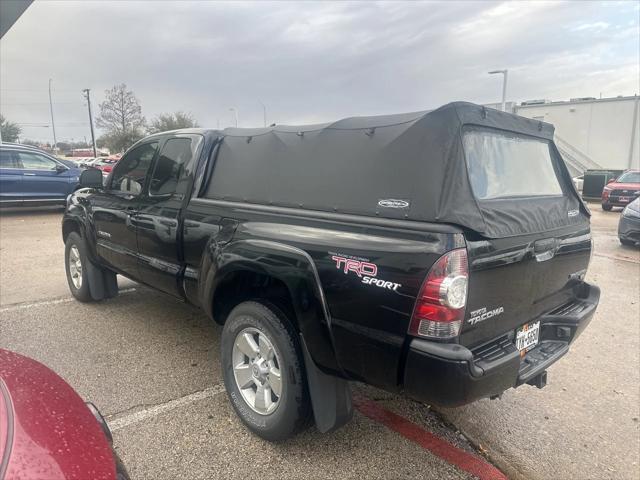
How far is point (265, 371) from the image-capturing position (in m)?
2.85

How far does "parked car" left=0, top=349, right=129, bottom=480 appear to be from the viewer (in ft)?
4.16

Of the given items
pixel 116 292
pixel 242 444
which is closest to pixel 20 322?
pixel 116 292

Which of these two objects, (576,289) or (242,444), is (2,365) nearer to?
(242,444)

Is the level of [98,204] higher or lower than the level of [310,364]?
higher

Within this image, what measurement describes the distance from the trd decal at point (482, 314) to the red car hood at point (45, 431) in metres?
1.61

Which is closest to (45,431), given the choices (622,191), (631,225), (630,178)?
(631,225)

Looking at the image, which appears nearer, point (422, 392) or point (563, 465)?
point (422, 392)

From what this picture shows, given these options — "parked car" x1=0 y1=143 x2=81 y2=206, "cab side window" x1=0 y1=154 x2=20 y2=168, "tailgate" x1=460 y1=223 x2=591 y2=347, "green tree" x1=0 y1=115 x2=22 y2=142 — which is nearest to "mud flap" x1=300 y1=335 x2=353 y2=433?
"tailgate" x1=460 y1=223 x2=591 y2=347

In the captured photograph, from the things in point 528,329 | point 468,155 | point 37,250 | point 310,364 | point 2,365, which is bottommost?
point 37,250

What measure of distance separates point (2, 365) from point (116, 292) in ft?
12.5

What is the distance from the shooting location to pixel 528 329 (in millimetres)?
2656

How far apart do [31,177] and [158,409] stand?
1195cm

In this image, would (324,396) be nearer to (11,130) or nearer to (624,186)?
(624,186)

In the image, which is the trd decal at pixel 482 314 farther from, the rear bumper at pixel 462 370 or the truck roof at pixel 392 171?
the truck roof at pixel 392 171
